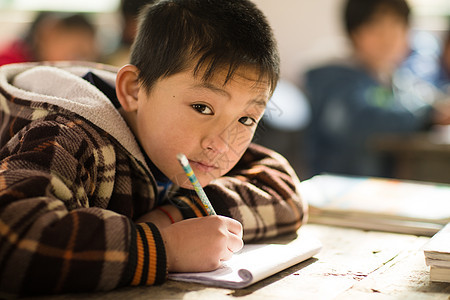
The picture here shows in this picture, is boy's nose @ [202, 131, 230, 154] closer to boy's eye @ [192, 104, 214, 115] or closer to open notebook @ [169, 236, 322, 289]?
boy's eye @ [192, 104, 214, 115]

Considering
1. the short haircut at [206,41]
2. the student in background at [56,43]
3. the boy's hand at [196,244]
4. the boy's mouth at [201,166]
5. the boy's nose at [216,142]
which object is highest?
the short haircut at [206,41]

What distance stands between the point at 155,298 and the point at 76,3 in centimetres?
380

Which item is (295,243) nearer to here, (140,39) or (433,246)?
(433,246)

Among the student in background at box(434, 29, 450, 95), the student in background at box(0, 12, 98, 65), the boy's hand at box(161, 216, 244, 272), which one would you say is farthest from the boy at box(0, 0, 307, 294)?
the student in background at box(434, 29, 450, 95)

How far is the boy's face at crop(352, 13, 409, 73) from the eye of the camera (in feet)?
8.71

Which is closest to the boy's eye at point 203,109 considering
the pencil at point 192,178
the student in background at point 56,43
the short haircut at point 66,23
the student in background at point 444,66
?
the pencil at point 192,178

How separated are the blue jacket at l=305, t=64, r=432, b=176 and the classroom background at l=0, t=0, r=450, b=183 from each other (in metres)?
0.09

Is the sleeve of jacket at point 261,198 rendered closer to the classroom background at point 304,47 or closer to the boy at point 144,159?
the boy at point 144,159

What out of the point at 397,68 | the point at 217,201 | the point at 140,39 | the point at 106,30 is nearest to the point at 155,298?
the point at 217,201

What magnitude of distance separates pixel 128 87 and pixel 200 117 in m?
0.15

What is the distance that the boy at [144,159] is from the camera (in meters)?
0.62

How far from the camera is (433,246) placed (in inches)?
28.3

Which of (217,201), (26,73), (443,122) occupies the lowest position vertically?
(443,122)

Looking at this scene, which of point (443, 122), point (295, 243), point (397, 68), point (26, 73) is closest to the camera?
point (295, 243)
